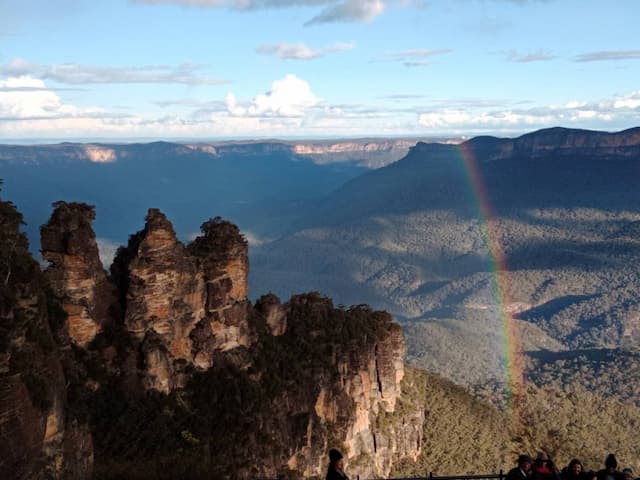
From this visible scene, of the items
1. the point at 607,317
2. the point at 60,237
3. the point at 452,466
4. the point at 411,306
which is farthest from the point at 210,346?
the point at 411,306

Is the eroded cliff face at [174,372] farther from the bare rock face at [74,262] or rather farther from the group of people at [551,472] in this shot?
the group of people at [551,472]

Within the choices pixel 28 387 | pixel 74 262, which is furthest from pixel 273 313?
pixel 28 387

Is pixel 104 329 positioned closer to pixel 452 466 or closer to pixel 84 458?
pixel 84 458

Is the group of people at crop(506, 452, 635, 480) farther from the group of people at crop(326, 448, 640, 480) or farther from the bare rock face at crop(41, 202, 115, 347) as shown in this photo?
the bare rock face at crop(41, 202, 115, 347)

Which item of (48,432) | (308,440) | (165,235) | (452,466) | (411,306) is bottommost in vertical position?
(411,306)

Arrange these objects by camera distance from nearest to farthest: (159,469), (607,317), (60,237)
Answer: (159,469) → (60,237) → (607,317)

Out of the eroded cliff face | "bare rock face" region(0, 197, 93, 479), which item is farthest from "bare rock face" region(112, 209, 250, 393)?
"bare rock face" region(0, 197, 93, 479)
